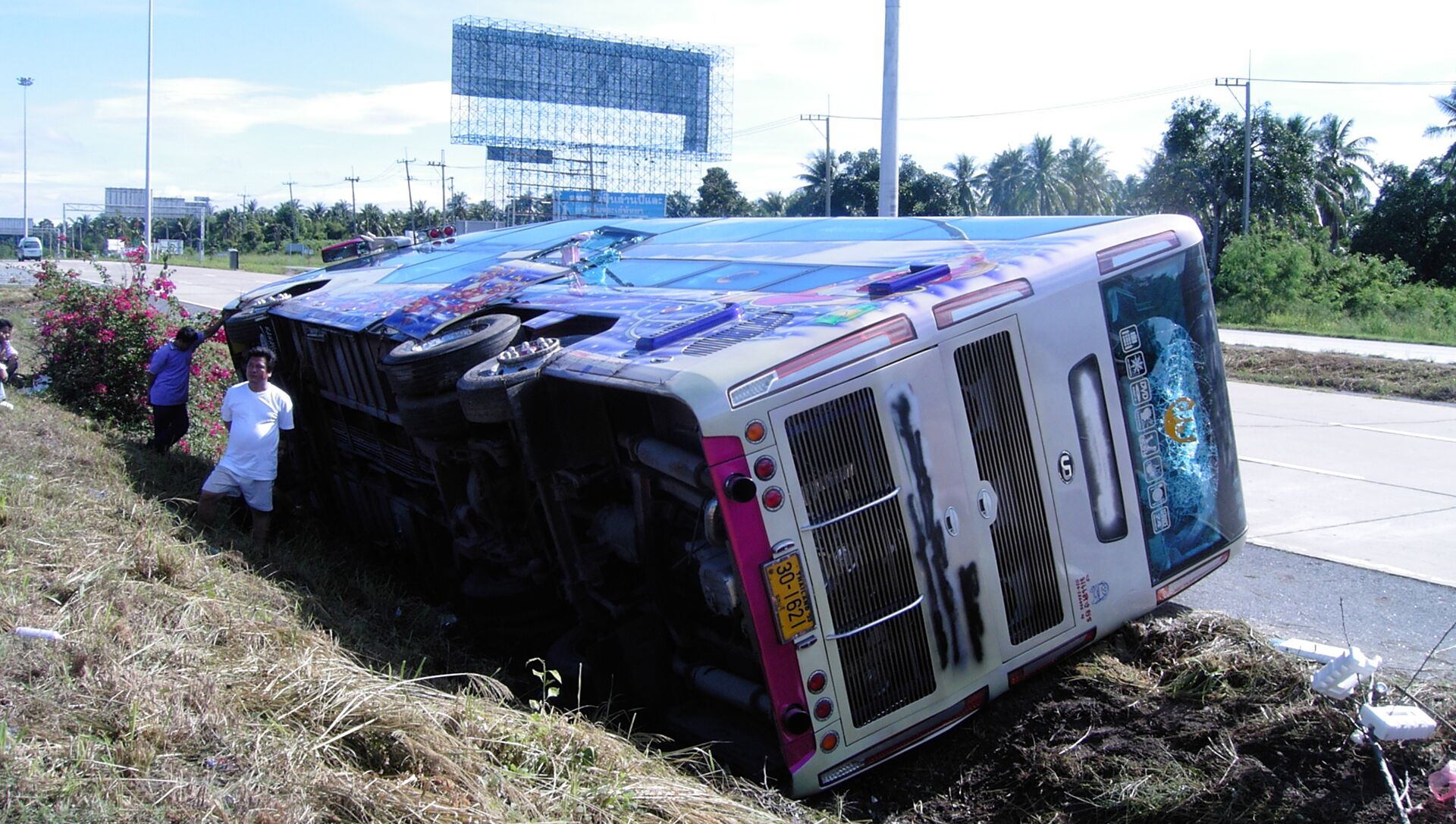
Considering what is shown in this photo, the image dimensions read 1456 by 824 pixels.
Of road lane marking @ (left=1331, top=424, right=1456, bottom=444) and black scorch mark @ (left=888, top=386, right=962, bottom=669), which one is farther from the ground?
black scorch mark @ (left=888, top=386, right=962, bottom=669)

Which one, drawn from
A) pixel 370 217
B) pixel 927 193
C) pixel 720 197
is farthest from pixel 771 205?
pixel 370 217

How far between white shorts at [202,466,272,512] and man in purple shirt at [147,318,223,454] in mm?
2968

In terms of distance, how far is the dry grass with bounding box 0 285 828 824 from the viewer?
329cm

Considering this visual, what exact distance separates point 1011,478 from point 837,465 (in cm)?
93

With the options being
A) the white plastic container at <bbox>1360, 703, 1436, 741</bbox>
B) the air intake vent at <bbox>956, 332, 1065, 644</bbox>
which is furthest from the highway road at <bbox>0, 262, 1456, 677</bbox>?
the air intake vent at <bbox>956, 332, 1065, 644</bbox>

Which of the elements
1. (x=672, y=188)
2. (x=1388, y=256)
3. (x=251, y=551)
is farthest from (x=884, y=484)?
(x=672, y=188)

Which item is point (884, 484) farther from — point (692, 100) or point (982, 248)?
point (692, 100)

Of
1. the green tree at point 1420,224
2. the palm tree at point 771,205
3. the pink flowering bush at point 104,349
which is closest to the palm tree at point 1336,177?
the green tree at point 1420,224

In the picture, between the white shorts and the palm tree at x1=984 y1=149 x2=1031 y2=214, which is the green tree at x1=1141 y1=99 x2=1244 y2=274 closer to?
the palm tree at x1=984 y1=149 x2=1031 y2=214

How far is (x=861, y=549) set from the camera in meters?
4.36

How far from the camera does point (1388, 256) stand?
41.3 metres

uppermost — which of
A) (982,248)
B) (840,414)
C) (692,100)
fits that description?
(692,100)

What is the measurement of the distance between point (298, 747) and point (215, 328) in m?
7.58

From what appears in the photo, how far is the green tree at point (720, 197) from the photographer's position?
184 feet
